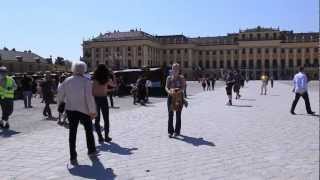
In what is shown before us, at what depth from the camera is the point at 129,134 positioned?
1189 centimetres

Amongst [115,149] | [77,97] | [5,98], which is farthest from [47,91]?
[77,97]

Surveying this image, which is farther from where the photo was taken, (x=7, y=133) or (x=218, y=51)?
(x=218, y=51)

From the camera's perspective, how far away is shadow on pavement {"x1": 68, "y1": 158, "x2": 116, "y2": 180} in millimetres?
7185

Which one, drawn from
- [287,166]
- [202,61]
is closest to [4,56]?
[202,61]

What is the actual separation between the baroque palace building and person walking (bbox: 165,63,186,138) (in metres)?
118

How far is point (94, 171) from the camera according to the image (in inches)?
299

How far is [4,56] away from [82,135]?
310ft

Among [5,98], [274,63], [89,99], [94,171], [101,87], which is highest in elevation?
[274,63]

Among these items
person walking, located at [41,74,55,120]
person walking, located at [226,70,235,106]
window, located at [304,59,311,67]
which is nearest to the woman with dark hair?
person walking, located at [41,74,55,120]

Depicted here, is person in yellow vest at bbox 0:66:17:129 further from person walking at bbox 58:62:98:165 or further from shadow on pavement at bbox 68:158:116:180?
shadow on pavement at bbox 68:158:116:180

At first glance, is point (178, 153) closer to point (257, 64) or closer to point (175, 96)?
point (175, 96)

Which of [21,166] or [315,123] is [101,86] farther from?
[315,123]

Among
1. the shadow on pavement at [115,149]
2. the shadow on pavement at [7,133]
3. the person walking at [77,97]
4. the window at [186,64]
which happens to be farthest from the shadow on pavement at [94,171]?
the window at [186,64]

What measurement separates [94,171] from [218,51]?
143335 millimetres
